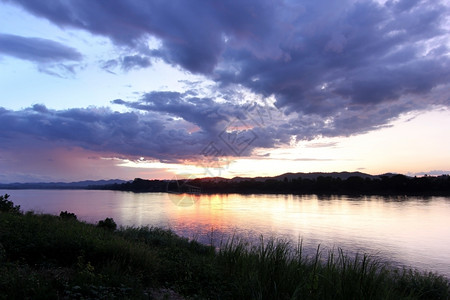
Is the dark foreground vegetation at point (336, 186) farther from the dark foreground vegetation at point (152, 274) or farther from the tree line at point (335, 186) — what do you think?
the dark foreground vegetation at point (152, 274)

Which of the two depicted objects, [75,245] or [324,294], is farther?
[75,245]

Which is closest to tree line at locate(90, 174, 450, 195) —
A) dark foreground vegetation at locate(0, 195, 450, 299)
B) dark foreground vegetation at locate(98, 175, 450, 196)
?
dark foreground vegetation at locate(98, 175, 450, 196)

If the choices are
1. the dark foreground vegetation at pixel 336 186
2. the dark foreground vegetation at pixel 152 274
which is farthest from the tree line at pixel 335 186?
the dark foreground vegetation at pixel 152 274

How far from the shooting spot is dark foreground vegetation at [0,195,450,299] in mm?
5766

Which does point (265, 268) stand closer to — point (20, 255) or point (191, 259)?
point (191, 259)

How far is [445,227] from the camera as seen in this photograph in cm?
3416

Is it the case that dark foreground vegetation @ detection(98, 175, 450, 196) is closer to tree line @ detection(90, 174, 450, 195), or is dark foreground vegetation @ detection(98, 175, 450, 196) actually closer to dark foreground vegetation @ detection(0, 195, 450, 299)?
tree line @ detection(90, 174, 450, 195)

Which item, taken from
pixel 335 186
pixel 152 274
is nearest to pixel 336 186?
pixel 335 186

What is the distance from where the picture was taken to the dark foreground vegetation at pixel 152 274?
577 centimetres

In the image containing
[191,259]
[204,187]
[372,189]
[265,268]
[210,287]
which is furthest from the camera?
[204,187]

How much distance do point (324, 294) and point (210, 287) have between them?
3.00 meters

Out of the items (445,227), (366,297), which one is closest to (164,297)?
(366,297)

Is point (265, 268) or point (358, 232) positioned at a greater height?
point (265, 268)

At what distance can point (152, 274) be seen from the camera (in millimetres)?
7984
